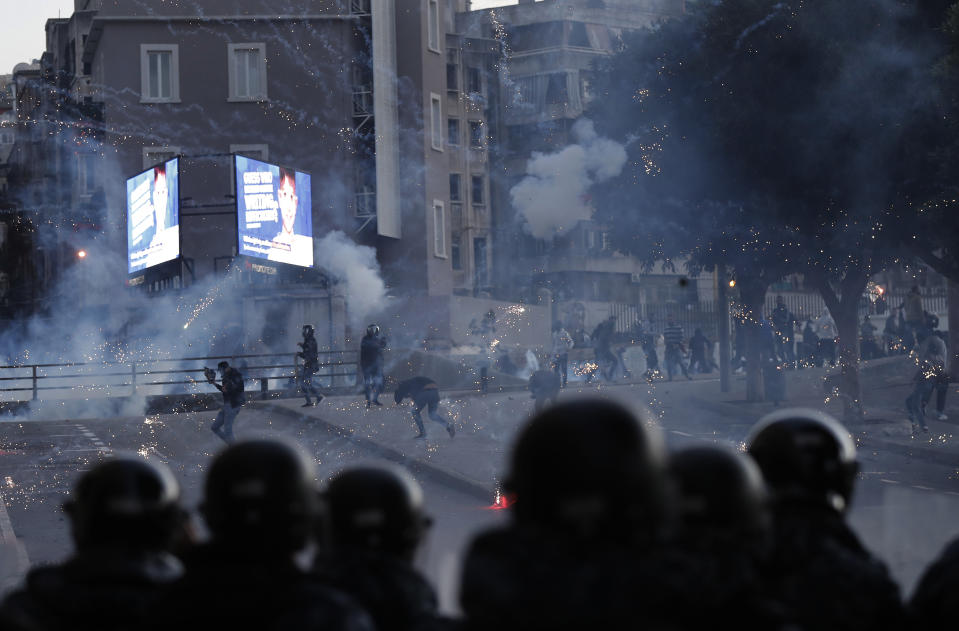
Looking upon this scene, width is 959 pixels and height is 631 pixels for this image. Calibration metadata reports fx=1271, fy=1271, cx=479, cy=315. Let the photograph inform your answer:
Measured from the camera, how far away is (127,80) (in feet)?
118

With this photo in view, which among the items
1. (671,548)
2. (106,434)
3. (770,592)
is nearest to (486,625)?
(671,548)

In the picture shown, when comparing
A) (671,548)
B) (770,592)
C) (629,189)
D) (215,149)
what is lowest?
(770,592)

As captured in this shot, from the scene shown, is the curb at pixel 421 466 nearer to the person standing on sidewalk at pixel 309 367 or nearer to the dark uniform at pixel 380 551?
the person standing on sidewalk at pixel 309 367

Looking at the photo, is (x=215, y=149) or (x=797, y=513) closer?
(x=797, y=513)

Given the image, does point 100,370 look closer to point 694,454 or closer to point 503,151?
point 503,151

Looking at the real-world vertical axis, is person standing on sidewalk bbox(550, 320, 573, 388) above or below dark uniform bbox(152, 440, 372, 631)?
above

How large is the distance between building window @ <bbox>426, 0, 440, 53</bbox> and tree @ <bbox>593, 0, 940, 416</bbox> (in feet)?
57.4

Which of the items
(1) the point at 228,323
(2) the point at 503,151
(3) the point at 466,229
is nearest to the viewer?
(1) the point at 228,323

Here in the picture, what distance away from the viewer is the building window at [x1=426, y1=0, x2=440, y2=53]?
131ft

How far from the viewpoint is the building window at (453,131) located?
156 ft

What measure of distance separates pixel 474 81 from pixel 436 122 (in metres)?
11.4

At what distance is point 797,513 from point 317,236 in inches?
1352

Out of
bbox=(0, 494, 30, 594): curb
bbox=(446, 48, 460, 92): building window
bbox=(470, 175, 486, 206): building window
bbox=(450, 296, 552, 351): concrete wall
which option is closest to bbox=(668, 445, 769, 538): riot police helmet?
bbox=(0, 494, 30, 594): curb

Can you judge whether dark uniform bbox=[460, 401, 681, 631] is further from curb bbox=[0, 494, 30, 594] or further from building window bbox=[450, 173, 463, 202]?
building window bbox=[450, 173, 463, 202]
